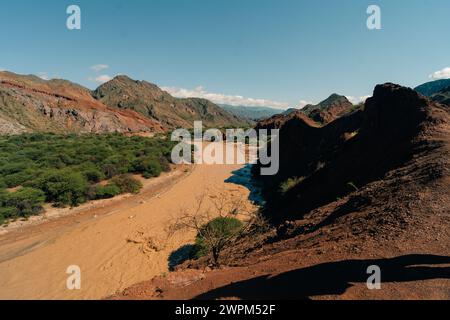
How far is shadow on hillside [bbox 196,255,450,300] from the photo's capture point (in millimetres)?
5191

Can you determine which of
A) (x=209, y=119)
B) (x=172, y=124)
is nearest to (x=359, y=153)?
(x=172, y=124)

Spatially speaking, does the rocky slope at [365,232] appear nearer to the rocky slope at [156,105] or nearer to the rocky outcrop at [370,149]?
the rocky outcrop at [370,149]

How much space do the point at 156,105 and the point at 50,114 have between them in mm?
62605

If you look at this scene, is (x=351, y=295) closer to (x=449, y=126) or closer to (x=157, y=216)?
(x=449, y=126)

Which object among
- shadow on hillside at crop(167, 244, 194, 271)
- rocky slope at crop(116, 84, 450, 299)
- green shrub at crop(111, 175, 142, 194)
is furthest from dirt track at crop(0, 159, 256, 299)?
rocky slope at crop(116, 84, 450, 299)

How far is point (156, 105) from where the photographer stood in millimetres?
125938

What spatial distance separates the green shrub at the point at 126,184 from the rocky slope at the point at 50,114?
43572 mm

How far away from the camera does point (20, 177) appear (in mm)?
23344

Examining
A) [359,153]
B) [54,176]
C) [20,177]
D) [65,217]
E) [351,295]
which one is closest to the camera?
[351,295]

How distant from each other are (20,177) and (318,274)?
25.9 meters

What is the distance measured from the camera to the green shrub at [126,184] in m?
23.7

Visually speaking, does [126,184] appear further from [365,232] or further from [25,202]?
[365,232]

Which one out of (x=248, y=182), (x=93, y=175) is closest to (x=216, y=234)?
(x=248, y=182)

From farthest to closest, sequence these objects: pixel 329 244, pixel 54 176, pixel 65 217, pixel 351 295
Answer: pixel 54 176, pixel 65 217, pixel 329 244, pixel 351 295
